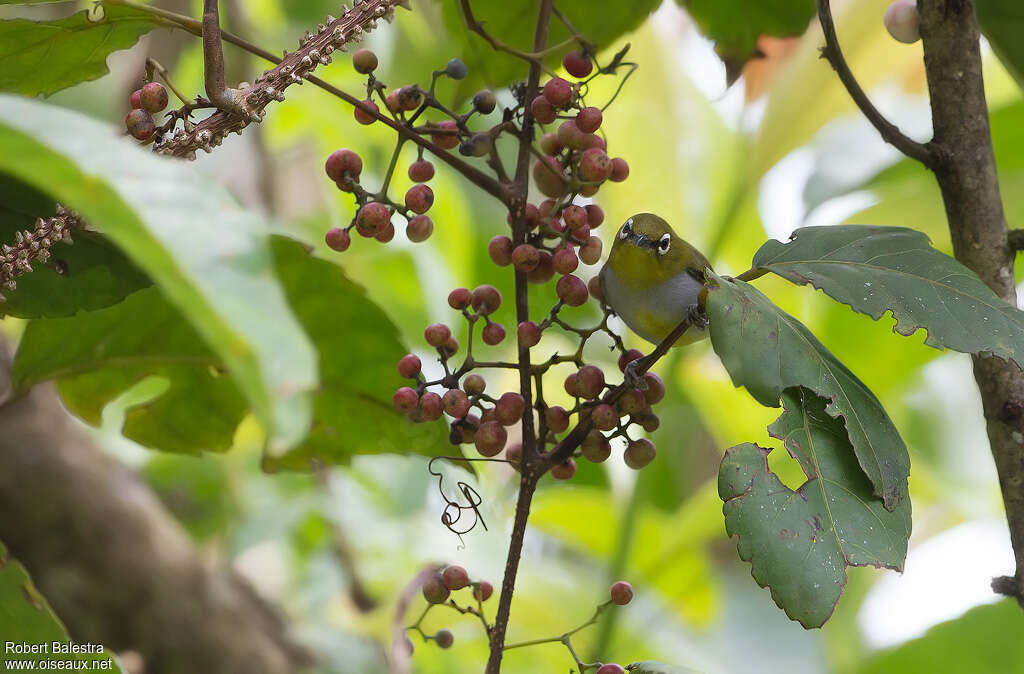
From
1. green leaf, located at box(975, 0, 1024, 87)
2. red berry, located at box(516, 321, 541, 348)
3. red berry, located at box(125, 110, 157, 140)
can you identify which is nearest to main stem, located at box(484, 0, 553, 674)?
red berry, located at box(516, 321, 541, 348)

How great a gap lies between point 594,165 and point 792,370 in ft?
0.60

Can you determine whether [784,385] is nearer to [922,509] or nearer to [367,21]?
[367,21]

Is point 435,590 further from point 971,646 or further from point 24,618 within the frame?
point 971,646

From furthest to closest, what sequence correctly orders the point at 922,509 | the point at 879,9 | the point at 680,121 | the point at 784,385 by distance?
the point at 922,509 < the point at 680,121 < the point at 879,9 < the point at 784,385

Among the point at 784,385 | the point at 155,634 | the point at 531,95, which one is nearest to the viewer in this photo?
the point at 784,385

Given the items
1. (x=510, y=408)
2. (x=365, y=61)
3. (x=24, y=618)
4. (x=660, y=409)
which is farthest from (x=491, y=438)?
(x=660, y=409)

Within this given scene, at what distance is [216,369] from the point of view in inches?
31.2

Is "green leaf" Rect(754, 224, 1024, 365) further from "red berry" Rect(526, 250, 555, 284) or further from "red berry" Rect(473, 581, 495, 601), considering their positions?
"red berry" Rect(473, 581, 495, 601)

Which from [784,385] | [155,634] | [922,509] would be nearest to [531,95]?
[784,385]

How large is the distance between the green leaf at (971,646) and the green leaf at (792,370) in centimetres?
31

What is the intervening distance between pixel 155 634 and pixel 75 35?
76 cm

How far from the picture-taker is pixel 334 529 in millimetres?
1502

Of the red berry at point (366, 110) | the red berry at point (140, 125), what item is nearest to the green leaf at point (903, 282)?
the red berry at point (366, 110)

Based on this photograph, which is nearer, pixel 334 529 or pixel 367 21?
pixel 367 21
